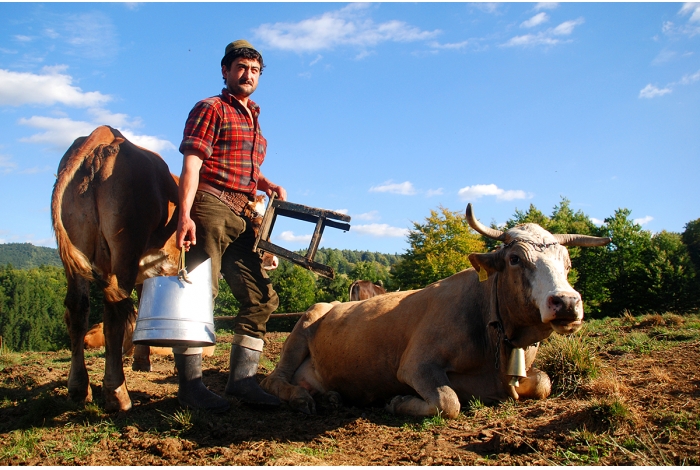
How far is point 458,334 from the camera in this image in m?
4.55

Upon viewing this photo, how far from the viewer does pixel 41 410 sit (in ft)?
14.0

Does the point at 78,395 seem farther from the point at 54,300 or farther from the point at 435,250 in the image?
the point at 54,300

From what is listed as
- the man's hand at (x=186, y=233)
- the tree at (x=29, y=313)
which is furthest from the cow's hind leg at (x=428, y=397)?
the tree at (x=29, y=313)

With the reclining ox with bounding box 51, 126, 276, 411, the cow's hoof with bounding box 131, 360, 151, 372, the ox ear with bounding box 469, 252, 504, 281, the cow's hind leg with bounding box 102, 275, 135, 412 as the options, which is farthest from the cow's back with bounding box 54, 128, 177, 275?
the ox ear with bounding box 469, 252, 504, 281

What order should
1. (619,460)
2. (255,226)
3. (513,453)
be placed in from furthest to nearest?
(255,226), (513,453), (619,460)

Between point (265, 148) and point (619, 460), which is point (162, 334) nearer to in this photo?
point (265, 148)

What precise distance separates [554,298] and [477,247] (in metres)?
38.6

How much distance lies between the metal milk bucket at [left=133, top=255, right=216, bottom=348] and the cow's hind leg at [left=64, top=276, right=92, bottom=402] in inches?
31.0

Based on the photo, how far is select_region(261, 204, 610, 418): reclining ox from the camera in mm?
4059

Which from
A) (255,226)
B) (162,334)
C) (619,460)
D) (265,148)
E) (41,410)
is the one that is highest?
(265,148)

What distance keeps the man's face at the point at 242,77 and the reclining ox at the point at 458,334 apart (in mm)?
2418

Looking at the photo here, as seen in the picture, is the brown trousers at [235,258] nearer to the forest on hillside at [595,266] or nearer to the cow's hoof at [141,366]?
the cow's hoof at [141,366]

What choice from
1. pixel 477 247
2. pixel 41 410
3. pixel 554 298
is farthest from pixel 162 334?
pixel 477 247

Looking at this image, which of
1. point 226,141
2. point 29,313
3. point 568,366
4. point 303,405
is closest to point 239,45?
point 226,141
